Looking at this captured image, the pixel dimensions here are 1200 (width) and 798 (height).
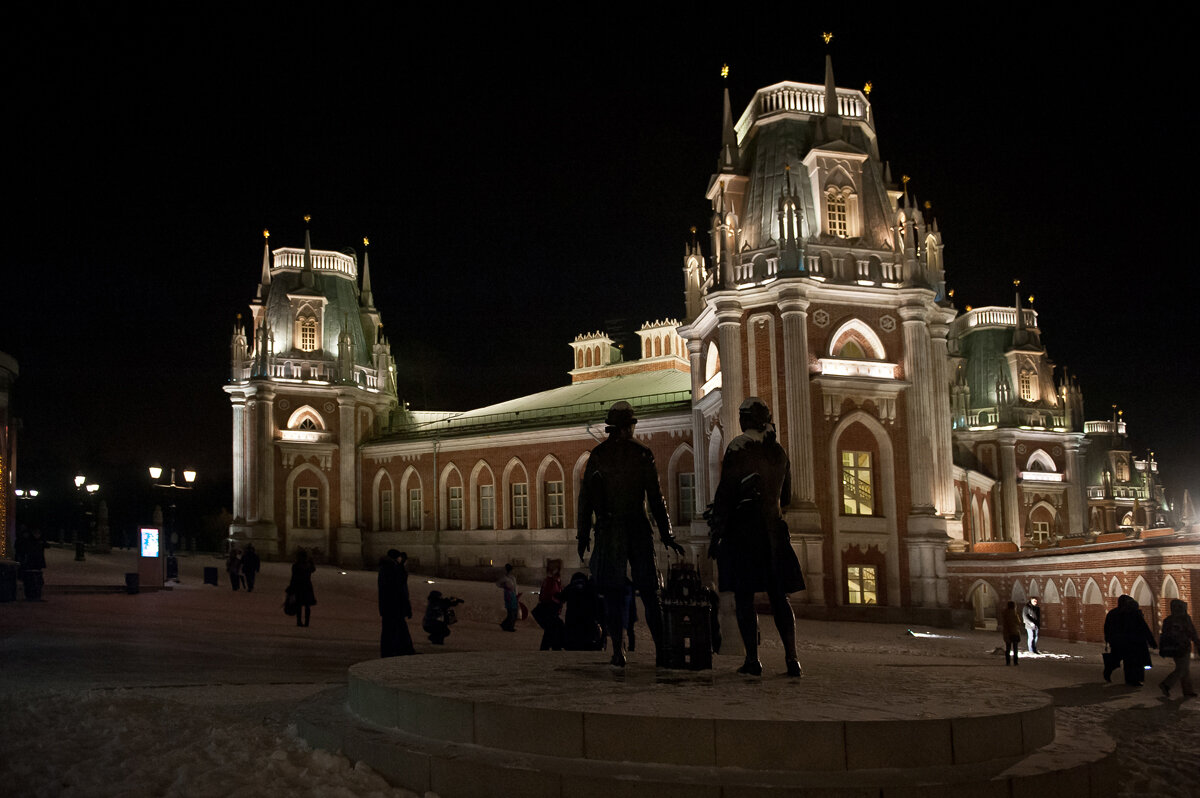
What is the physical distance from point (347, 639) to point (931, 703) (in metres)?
13.5

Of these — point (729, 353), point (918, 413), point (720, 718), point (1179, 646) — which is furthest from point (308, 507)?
point (720, 718)

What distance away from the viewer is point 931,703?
734 centimetres

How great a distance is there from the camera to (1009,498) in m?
52.1

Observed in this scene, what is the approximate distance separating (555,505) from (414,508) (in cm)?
785

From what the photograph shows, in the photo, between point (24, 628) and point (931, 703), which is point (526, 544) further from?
point (931, 703)

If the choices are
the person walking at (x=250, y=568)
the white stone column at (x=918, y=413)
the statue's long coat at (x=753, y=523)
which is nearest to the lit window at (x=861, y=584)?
the white stone column at (x=918, y=413)

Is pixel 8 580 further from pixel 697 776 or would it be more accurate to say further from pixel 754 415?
pixel 697 776

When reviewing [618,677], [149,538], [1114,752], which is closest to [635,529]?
[618,677]

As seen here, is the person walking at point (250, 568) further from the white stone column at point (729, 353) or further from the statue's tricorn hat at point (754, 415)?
the statue's tricorn hat at point (754, 415)

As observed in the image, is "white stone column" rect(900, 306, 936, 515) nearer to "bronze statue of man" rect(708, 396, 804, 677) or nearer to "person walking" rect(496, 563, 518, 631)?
"person walking" rect(496, 563, 518, 631)

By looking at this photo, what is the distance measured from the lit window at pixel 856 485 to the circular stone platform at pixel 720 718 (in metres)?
24.0

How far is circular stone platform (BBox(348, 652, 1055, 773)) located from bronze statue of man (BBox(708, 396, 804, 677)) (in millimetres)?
480

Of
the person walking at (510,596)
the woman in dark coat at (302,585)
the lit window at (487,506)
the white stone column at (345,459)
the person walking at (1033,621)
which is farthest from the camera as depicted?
the white stone column at (345,459)

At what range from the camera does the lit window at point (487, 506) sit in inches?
1900
